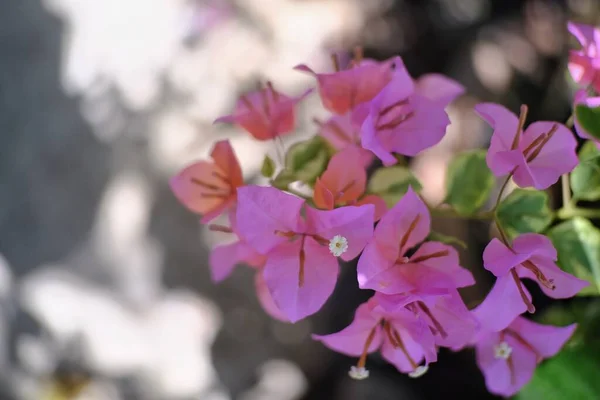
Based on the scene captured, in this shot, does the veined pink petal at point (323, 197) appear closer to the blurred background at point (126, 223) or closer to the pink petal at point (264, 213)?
the pink petal at point (264, 213)

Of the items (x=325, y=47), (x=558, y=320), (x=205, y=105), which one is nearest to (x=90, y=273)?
(x=205, y=105)

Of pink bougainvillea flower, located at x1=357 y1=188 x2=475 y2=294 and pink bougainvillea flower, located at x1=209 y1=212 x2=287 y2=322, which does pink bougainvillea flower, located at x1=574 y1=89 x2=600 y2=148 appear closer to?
pink bougainvillea flower, located at x1=357 y1=188 x2=475 y2=294

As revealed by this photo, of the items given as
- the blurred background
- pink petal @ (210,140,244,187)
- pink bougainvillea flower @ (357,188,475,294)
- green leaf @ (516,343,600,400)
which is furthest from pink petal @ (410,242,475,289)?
the blurred background

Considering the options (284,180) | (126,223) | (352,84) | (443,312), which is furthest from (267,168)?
(126,223)

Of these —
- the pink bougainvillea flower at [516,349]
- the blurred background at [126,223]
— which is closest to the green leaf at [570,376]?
the pink bougainvillea flower at [516,349]

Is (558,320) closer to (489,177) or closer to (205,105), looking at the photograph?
(489,177)

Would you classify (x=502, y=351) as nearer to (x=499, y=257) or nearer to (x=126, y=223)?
(x=499, y=257)
